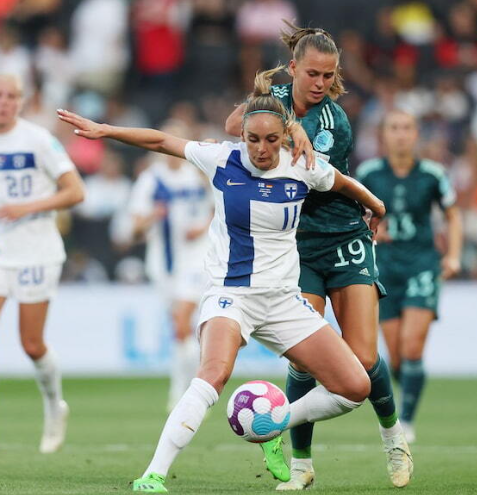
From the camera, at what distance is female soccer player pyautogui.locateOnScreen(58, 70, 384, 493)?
22.7 feet

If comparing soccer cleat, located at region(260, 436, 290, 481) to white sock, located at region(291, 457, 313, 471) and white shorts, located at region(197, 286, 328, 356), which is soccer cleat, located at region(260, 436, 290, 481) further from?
white shorts, located at region(197, 286, 328, 356)

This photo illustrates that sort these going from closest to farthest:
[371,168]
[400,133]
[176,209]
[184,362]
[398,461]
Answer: [398,461] → [400,133] → [371,168] → [184,362] → [176,209]

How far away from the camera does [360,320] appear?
24.8 feet

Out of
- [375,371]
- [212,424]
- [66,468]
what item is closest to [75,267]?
[212,424]

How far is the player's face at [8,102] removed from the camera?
30.3 feet

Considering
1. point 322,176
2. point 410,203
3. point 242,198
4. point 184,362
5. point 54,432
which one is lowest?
point 184,362

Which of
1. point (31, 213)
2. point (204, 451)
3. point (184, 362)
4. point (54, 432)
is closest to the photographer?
point (31, 213)

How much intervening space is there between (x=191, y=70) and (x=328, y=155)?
43.0ft

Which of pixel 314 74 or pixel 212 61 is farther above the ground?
pixel 314 74

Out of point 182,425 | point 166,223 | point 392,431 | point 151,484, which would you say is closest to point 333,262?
point 392,431

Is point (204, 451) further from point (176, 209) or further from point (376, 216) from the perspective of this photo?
point (176, 209)

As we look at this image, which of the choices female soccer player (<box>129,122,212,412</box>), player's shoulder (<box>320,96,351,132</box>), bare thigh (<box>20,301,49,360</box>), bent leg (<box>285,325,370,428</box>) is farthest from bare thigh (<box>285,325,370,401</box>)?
female soccer player (<box>129,122,212,412</box>)

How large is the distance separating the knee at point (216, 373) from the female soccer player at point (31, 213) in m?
2.98

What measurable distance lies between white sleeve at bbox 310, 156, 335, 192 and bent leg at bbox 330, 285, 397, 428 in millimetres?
769
